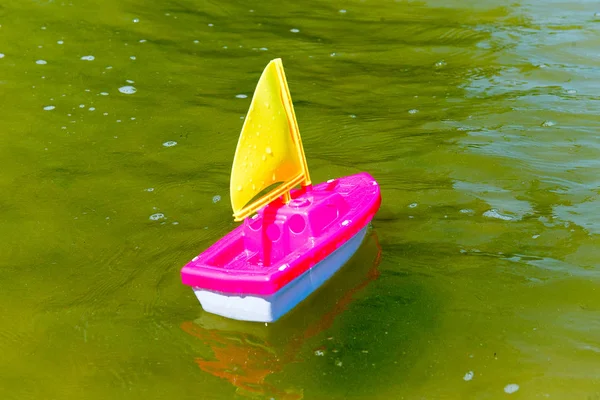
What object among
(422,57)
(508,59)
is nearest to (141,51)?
(422,57)

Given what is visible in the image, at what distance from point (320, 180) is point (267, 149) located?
5.45 ft

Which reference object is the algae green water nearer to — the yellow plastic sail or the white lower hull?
the white lower hull

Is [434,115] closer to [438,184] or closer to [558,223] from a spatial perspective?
[438,184]

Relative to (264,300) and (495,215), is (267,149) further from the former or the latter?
(495,215)

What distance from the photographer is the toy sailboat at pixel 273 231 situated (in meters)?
4.73

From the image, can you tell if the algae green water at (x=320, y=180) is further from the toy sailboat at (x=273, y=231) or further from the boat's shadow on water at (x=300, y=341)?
the toy sailboat at (x=273, y=231)

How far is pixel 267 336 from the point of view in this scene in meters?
4.82

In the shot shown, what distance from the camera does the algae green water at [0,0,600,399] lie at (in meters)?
4.58

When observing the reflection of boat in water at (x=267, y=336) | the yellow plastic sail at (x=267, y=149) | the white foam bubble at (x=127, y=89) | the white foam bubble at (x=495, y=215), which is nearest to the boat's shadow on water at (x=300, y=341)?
the reflection of boat in water at (x=267, y=336)

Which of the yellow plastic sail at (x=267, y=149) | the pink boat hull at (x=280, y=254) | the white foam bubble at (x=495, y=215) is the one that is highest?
the yellow plastic sail at (x=267, y=149)

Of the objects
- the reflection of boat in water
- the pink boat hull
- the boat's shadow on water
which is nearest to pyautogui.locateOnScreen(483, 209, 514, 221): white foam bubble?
the pink boat hull

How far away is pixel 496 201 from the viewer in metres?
6.21

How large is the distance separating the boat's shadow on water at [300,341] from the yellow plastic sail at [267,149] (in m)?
0.68

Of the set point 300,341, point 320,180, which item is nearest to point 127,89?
point 320,180
